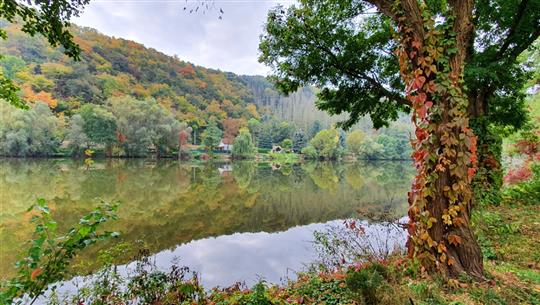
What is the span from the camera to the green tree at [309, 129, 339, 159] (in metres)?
56.9

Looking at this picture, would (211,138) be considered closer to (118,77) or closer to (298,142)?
(298,142)

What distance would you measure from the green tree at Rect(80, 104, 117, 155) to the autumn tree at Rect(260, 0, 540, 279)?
34.5 m

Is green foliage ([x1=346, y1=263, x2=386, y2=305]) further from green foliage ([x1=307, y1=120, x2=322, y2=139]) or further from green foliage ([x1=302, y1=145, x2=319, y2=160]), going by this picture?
green foliage ([x1=307, y1=120, x2=322, y2=139])

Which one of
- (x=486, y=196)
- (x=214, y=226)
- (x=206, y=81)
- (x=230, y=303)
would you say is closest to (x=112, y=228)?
(x=214, y=226)

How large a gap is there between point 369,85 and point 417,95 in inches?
173

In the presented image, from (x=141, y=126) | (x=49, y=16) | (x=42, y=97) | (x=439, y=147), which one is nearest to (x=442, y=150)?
(x=439, y=147)

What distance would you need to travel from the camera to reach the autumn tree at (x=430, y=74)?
2746 mm

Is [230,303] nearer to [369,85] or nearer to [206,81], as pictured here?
[369,85]

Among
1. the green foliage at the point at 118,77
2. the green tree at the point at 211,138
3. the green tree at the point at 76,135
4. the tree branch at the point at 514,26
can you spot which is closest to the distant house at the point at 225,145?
the green tree at the point at 211,138

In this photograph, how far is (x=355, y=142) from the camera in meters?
61.7

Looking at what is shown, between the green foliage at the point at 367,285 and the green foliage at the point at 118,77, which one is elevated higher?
the green foliage at the point at 118,77

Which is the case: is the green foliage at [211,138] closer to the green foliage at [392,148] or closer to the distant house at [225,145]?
the distant house at [225,145]

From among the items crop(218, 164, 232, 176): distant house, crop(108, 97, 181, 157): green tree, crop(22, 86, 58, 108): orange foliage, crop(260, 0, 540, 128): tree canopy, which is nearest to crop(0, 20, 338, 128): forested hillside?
crop(22, 86, 58, 108): orange foliage

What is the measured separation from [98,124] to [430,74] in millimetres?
39546
